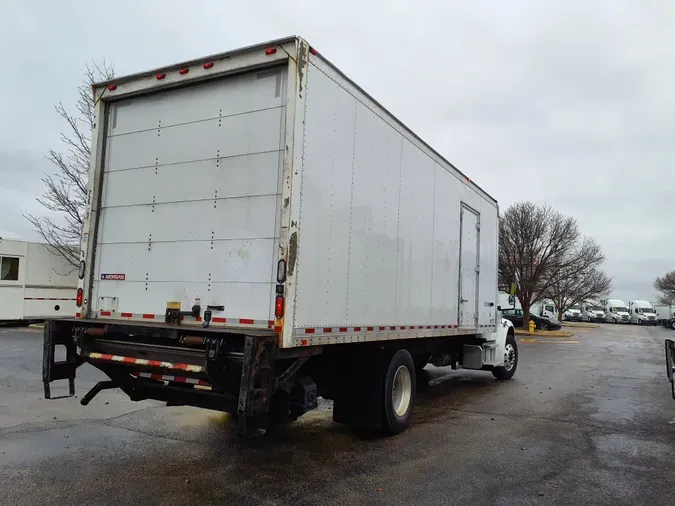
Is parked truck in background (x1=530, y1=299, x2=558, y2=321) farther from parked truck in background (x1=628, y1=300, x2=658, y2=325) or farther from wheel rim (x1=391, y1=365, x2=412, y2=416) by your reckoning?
wheel rim (x1=391, y1=365, x2=412, y2=416)

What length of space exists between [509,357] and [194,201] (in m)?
8.87

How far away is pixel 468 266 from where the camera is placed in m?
9.46

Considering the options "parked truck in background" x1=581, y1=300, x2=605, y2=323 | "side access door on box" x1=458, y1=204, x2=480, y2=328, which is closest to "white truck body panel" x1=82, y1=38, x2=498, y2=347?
"side access door on box" x1=458, y1=204, x2=480, y2=328

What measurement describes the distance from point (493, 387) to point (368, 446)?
5.41 m

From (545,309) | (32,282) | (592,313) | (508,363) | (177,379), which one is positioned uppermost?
(32,282)

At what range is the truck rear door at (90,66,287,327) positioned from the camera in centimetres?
498

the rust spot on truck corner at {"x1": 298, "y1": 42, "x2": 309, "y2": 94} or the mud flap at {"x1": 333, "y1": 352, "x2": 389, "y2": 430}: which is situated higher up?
the rust spot on truck corner at {"x1": 298, "y1": 42, "x2": 309, "y2": 94}

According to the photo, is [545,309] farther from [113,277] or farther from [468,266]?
[113,277]

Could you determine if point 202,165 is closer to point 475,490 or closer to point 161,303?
point 161,303

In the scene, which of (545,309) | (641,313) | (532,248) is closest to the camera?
(532,248)

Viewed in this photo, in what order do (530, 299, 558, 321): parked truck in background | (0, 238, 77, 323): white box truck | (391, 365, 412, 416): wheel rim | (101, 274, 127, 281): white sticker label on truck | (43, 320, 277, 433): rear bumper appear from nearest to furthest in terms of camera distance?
(43, 320, 277, 433): rear bumper, (101, 274, 127, 281): white sticker label on truck, (391, 365, 412, 416): wheel rim, (0, 238, 77, 323): white box truck, (530, 299, 558, 321): parked truck in background

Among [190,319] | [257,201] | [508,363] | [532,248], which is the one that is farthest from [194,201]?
[532,248]

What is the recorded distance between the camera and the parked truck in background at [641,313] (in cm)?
5750

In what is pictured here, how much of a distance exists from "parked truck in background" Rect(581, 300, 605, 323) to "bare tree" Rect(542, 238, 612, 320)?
18831 millimetres
